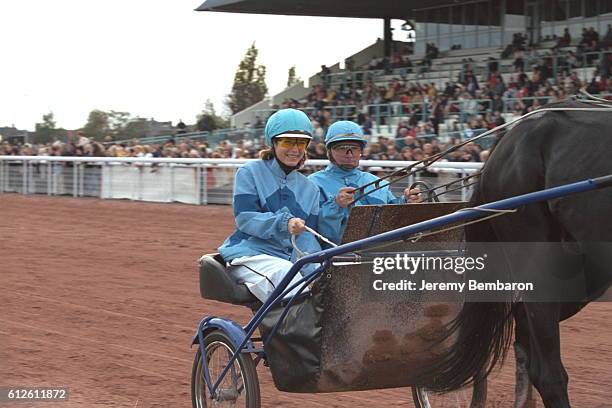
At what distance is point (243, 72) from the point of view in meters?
50.8

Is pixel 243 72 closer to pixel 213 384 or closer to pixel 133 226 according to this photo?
pixel 133 226

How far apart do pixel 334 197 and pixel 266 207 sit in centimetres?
60

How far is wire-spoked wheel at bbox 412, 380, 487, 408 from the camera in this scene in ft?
15.1

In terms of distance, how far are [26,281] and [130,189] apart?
31.7ft

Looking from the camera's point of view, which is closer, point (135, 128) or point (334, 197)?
point (334, 197)

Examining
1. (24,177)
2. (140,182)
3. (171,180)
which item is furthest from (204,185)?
(24,177)

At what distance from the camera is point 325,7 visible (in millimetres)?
30594

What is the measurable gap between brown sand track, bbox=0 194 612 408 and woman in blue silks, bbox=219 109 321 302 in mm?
1039

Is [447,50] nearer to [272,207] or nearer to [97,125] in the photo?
[97,125]

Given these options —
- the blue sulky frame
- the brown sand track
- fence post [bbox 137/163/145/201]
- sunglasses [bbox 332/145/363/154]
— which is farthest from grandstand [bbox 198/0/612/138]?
the blue sulky frame

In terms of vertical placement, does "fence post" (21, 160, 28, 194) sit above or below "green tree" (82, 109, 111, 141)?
below

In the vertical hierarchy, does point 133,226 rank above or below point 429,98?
below

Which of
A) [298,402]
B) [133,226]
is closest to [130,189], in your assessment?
[133,226]

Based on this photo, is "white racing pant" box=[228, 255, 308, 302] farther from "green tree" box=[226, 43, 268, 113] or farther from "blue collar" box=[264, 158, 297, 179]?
"green tree" box=[226, 43, 268, 113]
